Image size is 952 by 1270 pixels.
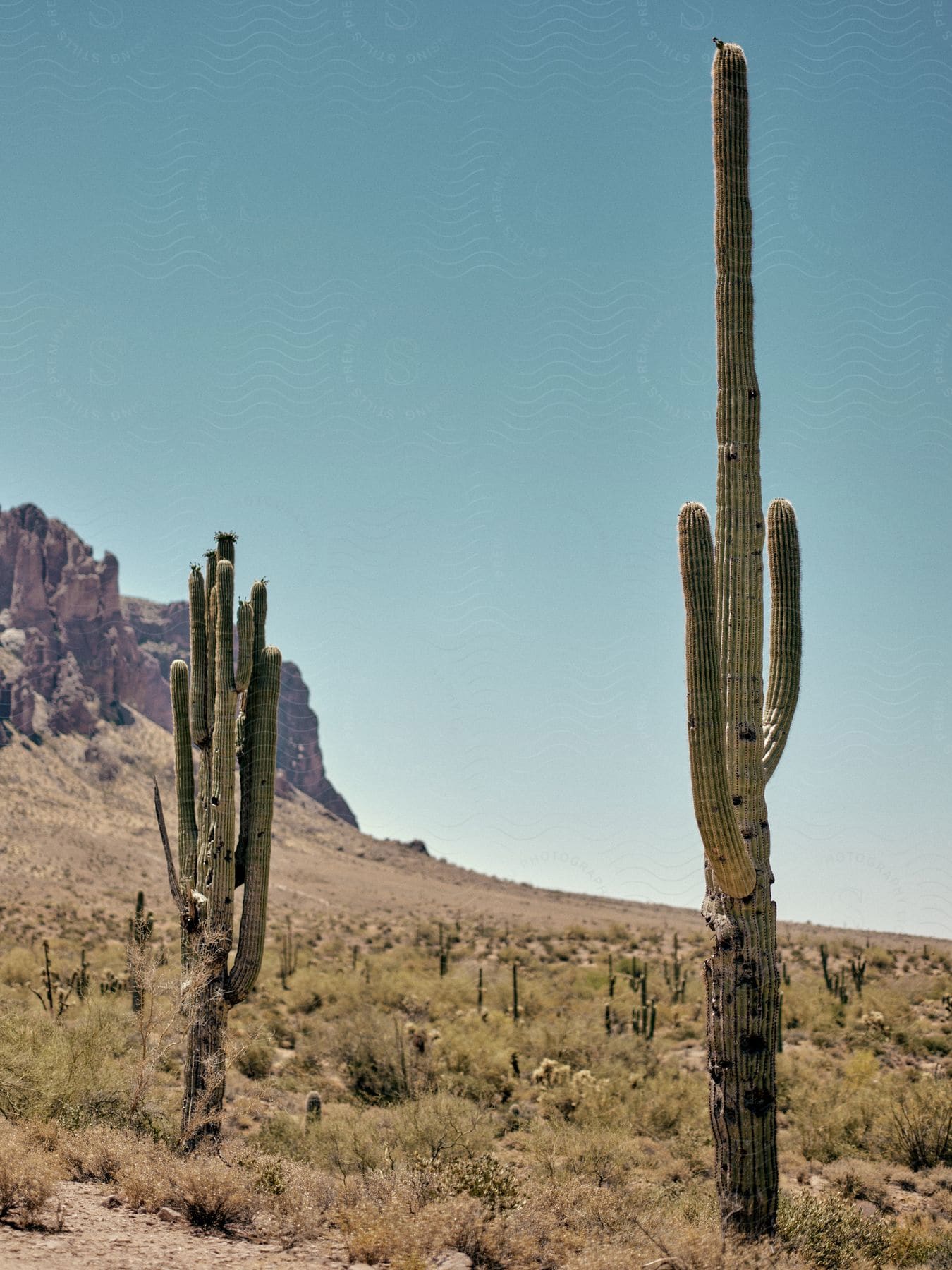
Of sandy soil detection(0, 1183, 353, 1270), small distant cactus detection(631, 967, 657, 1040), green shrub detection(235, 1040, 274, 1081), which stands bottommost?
green shrub detection(235, 1040, 274, 1081)

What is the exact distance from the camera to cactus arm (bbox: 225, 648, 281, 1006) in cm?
1269

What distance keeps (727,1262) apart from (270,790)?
8.14 metres

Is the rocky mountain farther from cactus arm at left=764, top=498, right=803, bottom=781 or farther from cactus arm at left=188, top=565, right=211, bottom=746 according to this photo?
cactus arm at left=764, top=498, right=803, bottom=781

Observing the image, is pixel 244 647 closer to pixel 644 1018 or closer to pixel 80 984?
pixel 80 984

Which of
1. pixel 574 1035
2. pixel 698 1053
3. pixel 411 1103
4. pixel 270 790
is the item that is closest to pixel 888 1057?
pixel 698 1053

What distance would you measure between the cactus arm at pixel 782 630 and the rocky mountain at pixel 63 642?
73.8 m

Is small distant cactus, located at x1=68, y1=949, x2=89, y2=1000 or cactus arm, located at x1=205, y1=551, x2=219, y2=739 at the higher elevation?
cactus arm, located at x1=205, y1=551, x2=219, y2=739

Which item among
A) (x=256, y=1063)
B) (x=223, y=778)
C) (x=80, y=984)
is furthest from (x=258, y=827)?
(x=80, y=984)

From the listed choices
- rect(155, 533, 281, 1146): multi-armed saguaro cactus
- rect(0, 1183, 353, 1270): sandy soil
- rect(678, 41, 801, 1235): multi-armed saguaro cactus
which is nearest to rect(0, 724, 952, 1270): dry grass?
rect(0, 1183, 353, 1270): sandy soil

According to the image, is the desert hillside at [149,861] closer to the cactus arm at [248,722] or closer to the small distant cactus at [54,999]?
the small distant cactus at [54,999]

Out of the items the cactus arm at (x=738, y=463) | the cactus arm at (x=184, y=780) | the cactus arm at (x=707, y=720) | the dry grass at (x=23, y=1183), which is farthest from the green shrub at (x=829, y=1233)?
the cactus arm at (x=184, y=780)

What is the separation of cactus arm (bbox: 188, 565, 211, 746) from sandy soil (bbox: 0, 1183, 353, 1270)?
5.90 meters

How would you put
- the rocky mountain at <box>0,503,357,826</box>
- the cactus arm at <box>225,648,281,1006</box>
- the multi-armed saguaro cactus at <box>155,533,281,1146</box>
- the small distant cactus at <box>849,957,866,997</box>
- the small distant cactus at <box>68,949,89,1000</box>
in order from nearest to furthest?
the multi-armed saguaro cactus at <box>155,533,281,1146</box> → the cactus arm at <box>225,648,281,1006</box> → the small distant cactus at <box>68,949,89,1000</box> → the small distant cactus at <box>849,957,866,997</box> → the rocky mountain at <box>0,503,357,826</box>

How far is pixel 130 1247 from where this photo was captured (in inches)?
313
